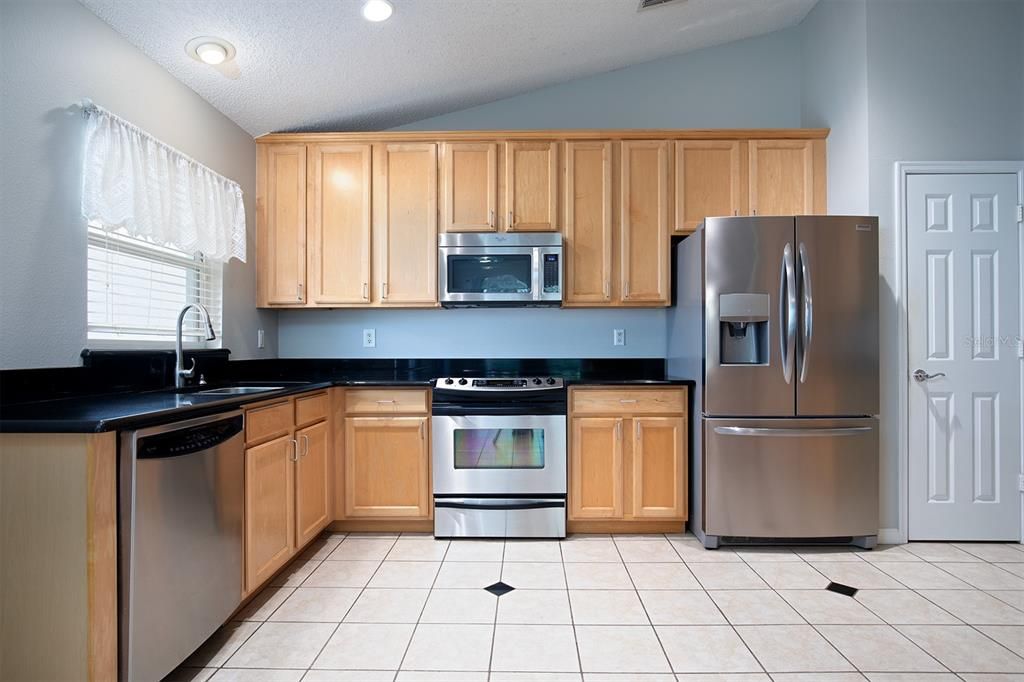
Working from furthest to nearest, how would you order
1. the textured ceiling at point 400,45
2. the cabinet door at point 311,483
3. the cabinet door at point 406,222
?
the cabinet door at point 406,222 < the cabinet door at point 311,483 < the textured ceiling at point 400,45

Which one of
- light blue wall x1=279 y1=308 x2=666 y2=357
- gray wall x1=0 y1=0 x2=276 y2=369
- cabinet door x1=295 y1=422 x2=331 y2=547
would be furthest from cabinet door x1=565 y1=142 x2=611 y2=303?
gray wall x1=0 y1=0 x2=276 y2=369

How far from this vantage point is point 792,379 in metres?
2.67

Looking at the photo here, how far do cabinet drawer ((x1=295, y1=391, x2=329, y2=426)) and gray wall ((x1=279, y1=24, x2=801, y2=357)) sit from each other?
787 mm

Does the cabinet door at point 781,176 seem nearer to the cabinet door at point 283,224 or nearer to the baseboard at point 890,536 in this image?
the baseboard at point 890,536

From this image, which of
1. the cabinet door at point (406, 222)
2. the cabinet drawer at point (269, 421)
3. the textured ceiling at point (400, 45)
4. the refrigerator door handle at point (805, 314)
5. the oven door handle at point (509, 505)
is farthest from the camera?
the cabinet door at point (406, 222)

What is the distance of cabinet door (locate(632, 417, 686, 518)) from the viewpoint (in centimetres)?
293

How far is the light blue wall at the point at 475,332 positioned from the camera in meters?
3.51

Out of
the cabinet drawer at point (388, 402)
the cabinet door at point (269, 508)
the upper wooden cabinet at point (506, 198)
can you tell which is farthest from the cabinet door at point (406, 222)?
the cabinet door at point (269, 508)

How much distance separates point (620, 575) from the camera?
7.96 feet

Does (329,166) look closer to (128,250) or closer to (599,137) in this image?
(128,250)

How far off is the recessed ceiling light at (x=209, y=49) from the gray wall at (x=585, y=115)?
1349 millimetres

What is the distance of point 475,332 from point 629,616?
2.04m

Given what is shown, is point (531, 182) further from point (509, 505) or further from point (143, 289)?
point (143, 289)

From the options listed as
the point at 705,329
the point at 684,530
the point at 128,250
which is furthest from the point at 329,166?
the point at 684,530
